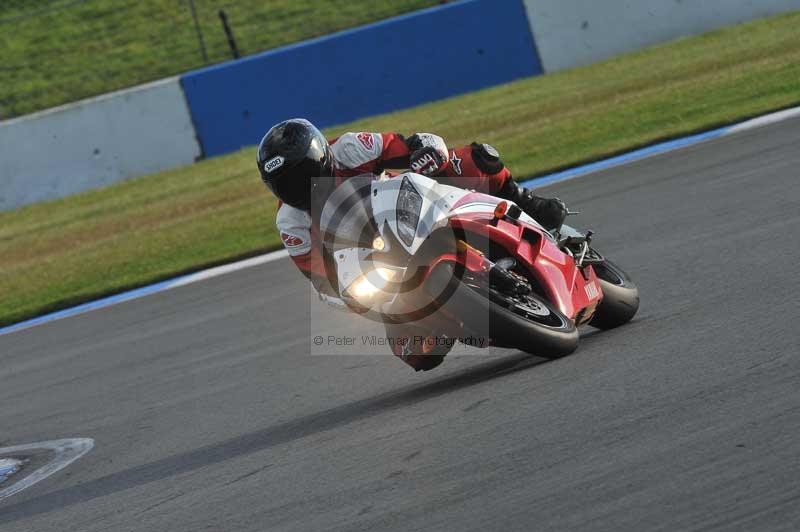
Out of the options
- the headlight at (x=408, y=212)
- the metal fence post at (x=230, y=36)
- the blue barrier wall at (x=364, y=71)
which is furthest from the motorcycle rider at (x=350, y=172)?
the metal fence post at (x=230, y=36)

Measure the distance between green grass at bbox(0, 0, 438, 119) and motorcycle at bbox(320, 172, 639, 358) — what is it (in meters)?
16.2

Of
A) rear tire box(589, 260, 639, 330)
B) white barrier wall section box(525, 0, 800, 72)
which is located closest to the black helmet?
rear tire box(589, 260, 639, 330)

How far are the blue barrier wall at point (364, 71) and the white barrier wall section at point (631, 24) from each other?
390mm

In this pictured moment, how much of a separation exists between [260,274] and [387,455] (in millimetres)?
6523

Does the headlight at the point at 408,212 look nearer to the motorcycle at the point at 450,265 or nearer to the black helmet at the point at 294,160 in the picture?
the motorcycle at the point at 450,265

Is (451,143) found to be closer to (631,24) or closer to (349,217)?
(631,24)

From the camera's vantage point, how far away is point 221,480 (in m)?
5.60

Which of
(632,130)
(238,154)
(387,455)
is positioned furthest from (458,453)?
(238,154)

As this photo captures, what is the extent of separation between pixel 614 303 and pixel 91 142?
47.4 feet

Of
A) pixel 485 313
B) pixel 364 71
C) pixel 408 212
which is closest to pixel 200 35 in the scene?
pixel 364 71

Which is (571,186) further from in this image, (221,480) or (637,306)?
(221,480)

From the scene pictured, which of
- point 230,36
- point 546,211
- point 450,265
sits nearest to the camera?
point 450,265

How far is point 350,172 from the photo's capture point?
6406 millimetres

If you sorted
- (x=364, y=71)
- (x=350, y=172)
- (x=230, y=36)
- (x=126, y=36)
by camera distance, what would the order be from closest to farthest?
(x=350, y=172)
(x=364, y=71)
(x=230, y=36)
(x=126, y=36)
